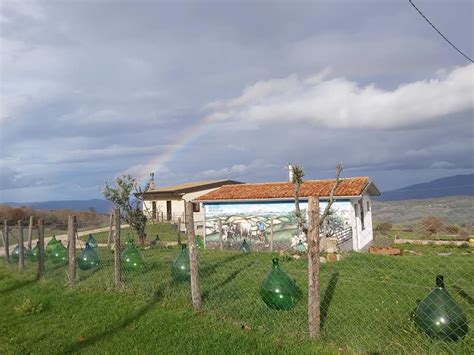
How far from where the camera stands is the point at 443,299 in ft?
16.9

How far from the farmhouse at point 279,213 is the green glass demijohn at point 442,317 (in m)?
11.7

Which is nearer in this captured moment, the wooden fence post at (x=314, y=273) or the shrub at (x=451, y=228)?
the wooden fence post at (x=314, y=273)

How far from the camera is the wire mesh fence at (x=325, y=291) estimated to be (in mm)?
5246

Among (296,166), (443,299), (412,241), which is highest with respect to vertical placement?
(296,166)

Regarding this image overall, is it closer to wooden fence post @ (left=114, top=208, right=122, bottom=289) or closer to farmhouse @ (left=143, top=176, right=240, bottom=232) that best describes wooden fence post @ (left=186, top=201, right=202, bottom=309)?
wooden fence post @ (left=114, top=208, right=122, bottom=289)

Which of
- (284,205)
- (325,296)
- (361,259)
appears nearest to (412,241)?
(284,205)

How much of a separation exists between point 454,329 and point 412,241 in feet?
58.9

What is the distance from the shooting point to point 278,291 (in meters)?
6.53

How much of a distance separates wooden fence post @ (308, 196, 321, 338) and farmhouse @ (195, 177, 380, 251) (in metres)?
12.3

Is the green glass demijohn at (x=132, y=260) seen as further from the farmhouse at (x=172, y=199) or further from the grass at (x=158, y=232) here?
the farmhouse at (x=172, y=199)

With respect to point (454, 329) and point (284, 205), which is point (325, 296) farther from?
point (284, 205)

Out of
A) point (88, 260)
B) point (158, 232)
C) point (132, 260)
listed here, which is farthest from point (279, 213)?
point (158, 232)

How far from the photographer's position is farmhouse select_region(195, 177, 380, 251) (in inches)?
727

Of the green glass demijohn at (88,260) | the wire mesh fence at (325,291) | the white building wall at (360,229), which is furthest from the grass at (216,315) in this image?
the white building wall at (360,229)
